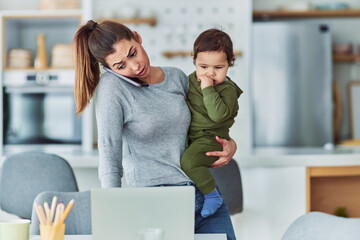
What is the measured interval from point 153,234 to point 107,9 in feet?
11.5

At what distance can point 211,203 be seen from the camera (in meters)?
1.68

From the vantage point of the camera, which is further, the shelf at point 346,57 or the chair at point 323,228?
the shelf at point 346,57

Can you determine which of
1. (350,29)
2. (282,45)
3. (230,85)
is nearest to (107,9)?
(282,45)

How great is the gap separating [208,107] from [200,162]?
169 mm

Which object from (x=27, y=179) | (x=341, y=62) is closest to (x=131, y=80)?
(x=27, y=179)

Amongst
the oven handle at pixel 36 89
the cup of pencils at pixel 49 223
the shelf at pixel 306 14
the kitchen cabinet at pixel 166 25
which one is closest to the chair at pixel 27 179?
the cup of pencils at pixel 49 223

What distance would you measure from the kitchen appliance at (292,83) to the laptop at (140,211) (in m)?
3.40

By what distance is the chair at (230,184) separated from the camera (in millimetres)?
2590

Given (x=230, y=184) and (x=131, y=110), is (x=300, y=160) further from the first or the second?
(x=131, y=110)

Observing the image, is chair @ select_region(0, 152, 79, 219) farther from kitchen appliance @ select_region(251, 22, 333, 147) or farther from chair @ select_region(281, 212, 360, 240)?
kitchen appliance @ select_region(251, 22, 333, 147)

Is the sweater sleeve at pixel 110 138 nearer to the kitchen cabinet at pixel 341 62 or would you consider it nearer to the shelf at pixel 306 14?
the shelf at pixel 306 14

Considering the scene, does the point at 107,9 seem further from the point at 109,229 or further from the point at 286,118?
the point at 109,229

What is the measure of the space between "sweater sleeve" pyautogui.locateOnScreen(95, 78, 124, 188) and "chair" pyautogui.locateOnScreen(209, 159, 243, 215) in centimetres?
111

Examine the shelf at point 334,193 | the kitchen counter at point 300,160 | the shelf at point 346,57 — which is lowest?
the shelf at point 334,193
